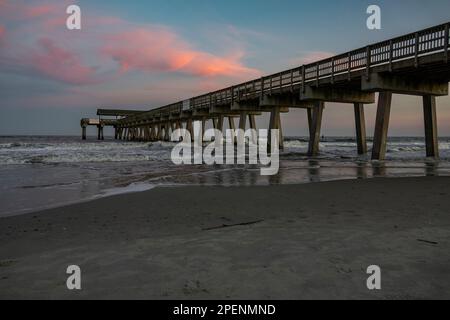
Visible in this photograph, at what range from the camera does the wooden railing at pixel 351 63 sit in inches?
558

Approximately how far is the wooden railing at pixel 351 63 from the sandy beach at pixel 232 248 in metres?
9.40

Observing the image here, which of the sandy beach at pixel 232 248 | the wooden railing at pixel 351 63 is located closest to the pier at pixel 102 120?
the wooden railing at pixel 351 63

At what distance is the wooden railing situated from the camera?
14166mm

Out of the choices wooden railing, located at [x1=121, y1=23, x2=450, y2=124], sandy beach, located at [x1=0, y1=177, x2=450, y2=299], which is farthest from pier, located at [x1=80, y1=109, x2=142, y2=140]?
sandy beach, located at [x1=0, y1=177, x2=450, y2=299]

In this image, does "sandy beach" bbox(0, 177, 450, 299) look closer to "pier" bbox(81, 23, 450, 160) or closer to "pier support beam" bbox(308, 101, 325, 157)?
"pier" bbox(81, 23, 450, 160)

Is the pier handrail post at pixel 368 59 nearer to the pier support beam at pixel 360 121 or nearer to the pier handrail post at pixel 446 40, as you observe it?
the pier handrail post at pixel 446 40

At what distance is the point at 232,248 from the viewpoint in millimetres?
3805

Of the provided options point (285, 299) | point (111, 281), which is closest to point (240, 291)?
point (285, 299)

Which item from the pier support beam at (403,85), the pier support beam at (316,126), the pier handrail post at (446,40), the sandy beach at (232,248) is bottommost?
the sandy beach at (232,248)

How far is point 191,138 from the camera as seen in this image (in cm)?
4794

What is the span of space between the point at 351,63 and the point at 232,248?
Answer: 642 inches

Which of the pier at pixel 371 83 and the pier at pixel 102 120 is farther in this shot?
the pier at pixel 102 120

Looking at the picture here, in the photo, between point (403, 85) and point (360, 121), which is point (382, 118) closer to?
point (403, 85)

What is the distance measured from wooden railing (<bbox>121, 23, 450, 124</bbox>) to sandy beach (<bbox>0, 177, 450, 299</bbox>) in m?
9.40
